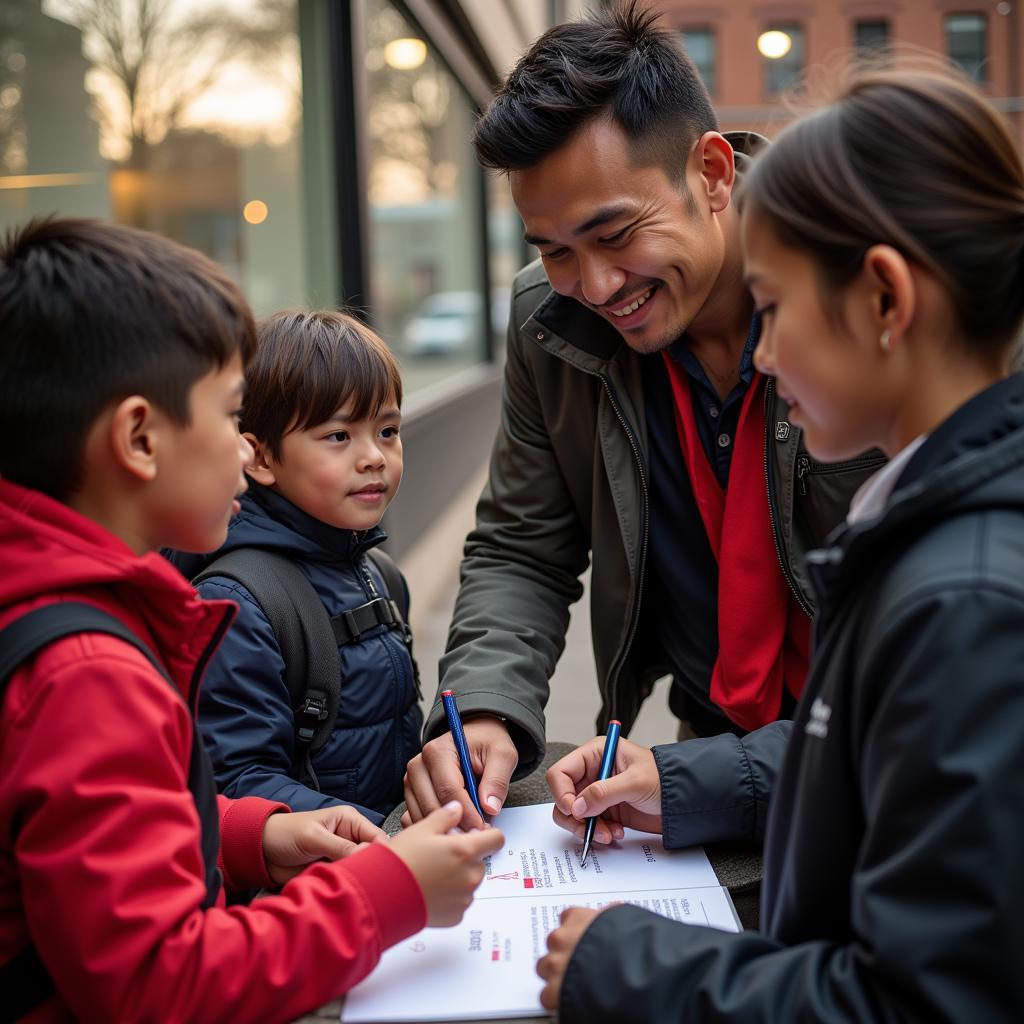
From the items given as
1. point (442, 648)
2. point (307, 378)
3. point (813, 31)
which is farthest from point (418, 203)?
point (813, 31)

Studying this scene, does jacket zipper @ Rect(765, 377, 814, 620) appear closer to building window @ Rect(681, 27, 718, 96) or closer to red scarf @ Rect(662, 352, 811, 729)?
red scarf @ Rect(662, 352, 811, 729)

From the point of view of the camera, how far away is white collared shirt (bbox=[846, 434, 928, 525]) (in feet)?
3.49

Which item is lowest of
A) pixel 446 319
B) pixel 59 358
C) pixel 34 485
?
pixel 446 319

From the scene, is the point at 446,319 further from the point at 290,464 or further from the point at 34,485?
the point at 34,485

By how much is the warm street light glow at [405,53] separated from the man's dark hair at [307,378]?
4.84m

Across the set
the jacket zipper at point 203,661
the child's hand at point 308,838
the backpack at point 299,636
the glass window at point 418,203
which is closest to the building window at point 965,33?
the glass window at point 418,203

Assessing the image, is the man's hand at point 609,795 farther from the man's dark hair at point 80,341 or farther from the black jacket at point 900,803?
the man's dark hair at point 80,341

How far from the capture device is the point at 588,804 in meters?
1.45

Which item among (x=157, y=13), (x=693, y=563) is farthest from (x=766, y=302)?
(x=157, y=13)

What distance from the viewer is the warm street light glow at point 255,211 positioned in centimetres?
459

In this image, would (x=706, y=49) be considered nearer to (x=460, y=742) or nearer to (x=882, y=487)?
(x=460, y=742)

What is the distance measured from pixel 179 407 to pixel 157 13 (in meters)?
3.29

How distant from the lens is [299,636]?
1761mm

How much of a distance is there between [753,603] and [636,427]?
40cm
